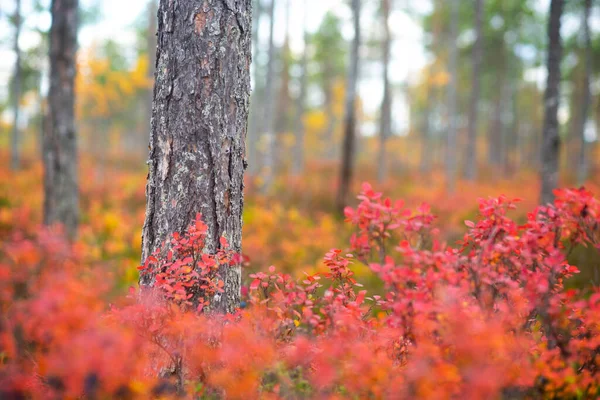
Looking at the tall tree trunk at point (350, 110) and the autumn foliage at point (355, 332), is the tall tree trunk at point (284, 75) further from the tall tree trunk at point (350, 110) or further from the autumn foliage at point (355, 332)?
the autumn foliage at point (355, 332)

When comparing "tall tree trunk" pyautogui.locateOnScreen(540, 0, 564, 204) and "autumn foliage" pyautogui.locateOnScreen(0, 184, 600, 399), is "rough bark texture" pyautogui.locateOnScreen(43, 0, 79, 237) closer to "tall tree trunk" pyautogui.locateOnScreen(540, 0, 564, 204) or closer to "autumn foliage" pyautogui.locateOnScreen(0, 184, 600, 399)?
"autumn foliage" pyautogui.locateOnScreen(0, 184, 600, 399)

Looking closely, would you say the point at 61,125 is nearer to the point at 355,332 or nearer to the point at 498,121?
the point at 355,332

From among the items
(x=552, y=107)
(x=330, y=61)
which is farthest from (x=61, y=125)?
(x=330, y=61)

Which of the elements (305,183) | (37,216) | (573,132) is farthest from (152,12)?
(573,132)

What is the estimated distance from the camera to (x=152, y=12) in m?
16.7

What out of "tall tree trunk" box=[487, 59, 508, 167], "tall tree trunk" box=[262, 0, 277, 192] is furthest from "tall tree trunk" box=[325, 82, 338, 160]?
"tall tree trunk" box=[262, 0, 277, 192]

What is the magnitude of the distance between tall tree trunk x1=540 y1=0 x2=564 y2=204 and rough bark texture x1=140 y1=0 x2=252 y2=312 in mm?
5624

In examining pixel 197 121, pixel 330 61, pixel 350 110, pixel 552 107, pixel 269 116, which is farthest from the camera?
pixel 330 61

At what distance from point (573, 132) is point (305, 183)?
20618 mm

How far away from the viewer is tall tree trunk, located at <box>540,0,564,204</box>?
21.1 feet

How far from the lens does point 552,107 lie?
21.6 feet

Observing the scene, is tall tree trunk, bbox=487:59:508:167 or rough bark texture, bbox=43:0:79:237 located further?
tall tree trunk, bbox=487:59:508:167

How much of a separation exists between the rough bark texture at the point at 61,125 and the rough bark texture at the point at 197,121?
14.0 ft

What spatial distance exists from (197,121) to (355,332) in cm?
171
